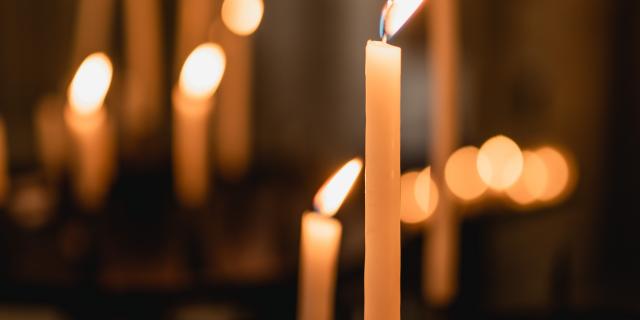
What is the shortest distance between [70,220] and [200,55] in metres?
0.19

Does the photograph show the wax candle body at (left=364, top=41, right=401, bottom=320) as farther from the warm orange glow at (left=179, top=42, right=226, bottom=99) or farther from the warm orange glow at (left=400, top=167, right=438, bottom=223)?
the warm orange glow at (left=400, top=167, right=438, bottom=223)

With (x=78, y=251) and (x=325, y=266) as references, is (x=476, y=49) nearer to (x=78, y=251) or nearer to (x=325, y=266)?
(x=78, y=251)

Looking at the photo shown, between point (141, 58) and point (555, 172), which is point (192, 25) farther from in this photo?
point (555, 172)

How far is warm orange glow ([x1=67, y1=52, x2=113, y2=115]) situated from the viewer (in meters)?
0.58

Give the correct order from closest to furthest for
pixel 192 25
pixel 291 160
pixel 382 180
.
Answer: pixel 382 180 < pixel 192 25 < pixel 291 160

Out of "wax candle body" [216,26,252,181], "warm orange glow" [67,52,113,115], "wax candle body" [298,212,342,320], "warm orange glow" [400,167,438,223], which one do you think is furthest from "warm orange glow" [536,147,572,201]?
"wax candle body" [298,212,342,320]

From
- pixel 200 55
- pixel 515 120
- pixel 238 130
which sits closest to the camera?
pixel 200 55

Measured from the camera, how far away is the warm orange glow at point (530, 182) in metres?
1.17

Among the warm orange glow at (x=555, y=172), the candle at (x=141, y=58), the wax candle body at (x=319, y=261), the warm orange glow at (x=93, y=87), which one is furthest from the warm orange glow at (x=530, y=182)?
the wax candle body at (x=319, y=261)

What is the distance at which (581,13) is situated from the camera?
1.62 m

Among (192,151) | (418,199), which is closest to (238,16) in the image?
(192,151)

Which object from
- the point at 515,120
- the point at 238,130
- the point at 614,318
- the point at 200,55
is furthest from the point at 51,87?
the point at 614,318

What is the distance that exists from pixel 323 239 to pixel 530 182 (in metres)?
1.13

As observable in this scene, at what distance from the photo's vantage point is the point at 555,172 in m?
1.42
